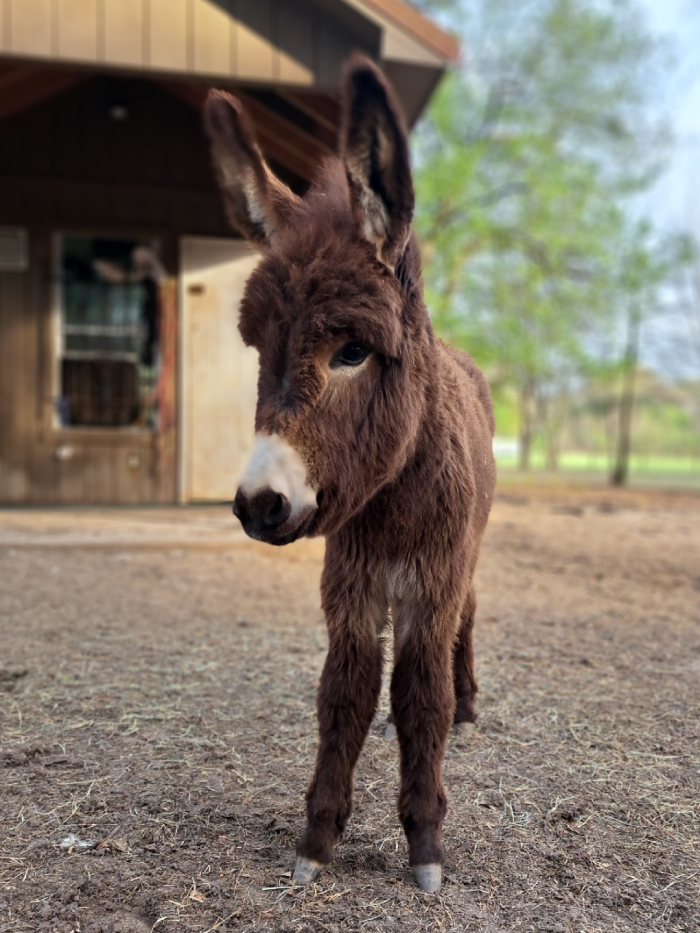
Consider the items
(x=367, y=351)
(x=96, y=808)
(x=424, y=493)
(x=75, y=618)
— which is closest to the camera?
(x=367, y=351)

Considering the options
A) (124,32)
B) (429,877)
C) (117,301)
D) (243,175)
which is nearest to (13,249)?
(117,301)

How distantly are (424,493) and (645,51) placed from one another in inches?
793

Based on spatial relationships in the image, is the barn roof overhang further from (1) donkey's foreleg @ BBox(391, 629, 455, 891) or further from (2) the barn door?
(1) donkey's foreleg @ BBox(391, 629, 455, 891)

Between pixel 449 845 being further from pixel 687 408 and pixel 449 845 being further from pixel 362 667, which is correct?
pixel 687 408

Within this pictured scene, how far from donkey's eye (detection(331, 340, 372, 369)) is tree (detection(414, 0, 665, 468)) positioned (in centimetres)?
1355

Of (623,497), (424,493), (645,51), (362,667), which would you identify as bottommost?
(623,497)

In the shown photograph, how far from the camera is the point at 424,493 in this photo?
6.61 ft

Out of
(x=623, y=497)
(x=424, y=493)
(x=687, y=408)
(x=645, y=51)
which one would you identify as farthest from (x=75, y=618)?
(x=687, y=408)

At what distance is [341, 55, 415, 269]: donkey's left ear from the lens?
5.24ft

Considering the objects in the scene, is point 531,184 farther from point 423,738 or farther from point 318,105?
point 423,738

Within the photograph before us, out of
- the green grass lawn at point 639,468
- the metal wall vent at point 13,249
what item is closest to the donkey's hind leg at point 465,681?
the metal wall vent at point 13,249

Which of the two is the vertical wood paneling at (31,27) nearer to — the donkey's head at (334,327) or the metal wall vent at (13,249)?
the metal wall vent at (13,249)

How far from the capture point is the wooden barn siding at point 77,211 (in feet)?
27.3

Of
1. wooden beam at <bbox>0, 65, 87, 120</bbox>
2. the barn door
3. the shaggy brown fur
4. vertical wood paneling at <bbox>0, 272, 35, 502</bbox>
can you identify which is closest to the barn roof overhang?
wooden beam at <bbox>0, 65, 87, 120</bbox>
